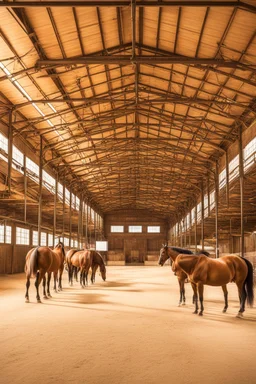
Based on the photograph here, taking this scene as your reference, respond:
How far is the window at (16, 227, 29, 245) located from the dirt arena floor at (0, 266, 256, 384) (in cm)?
2218

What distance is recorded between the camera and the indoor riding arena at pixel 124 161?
6.68 meters

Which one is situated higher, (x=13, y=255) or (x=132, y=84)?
(x=132, y=84)

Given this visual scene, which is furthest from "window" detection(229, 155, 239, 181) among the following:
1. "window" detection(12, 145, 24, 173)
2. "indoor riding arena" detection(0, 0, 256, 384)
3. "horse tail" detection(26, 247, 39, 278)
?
"horse tail" detection(26, 247, 39, 278)

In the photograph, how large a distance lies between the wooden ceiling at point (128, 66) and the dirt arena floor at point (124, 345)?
9665mm

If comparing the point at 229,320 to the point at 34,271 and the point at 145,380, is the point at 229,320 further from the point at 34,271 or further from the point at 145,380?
the point at 34,271

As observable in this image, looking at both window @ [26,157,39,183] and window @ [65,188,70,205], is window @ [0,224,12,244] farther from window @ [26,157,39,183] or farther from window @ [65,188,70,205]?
window @ [65,188,70,205]

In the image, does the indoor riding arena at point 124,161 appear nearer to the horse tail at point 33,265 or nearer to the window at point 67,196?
the horse tail at point 33,265

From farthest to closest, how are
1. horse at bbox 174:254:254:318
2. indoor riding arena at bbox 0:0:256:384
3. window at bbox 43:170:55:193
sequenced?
1. window at bbox 43:170:55:193
2. horse at bbox 174:254:254:318
3. indoor riding arena at bbox 0:0:256:384

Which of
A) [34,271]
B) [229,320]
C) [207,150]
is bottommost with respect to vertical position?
[229,320]

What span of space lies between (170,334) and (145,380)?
302 centimetres

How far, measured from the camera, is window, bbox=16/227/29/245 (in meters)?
33.8

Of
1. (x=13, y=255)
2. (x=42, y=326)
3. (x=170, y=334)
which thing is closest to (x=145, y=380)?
(x=170, y=334)

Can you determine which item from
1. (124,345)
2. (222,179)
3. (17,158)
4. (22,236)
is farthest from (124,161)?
(124,345)

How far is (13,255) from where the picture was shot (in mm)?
31656
